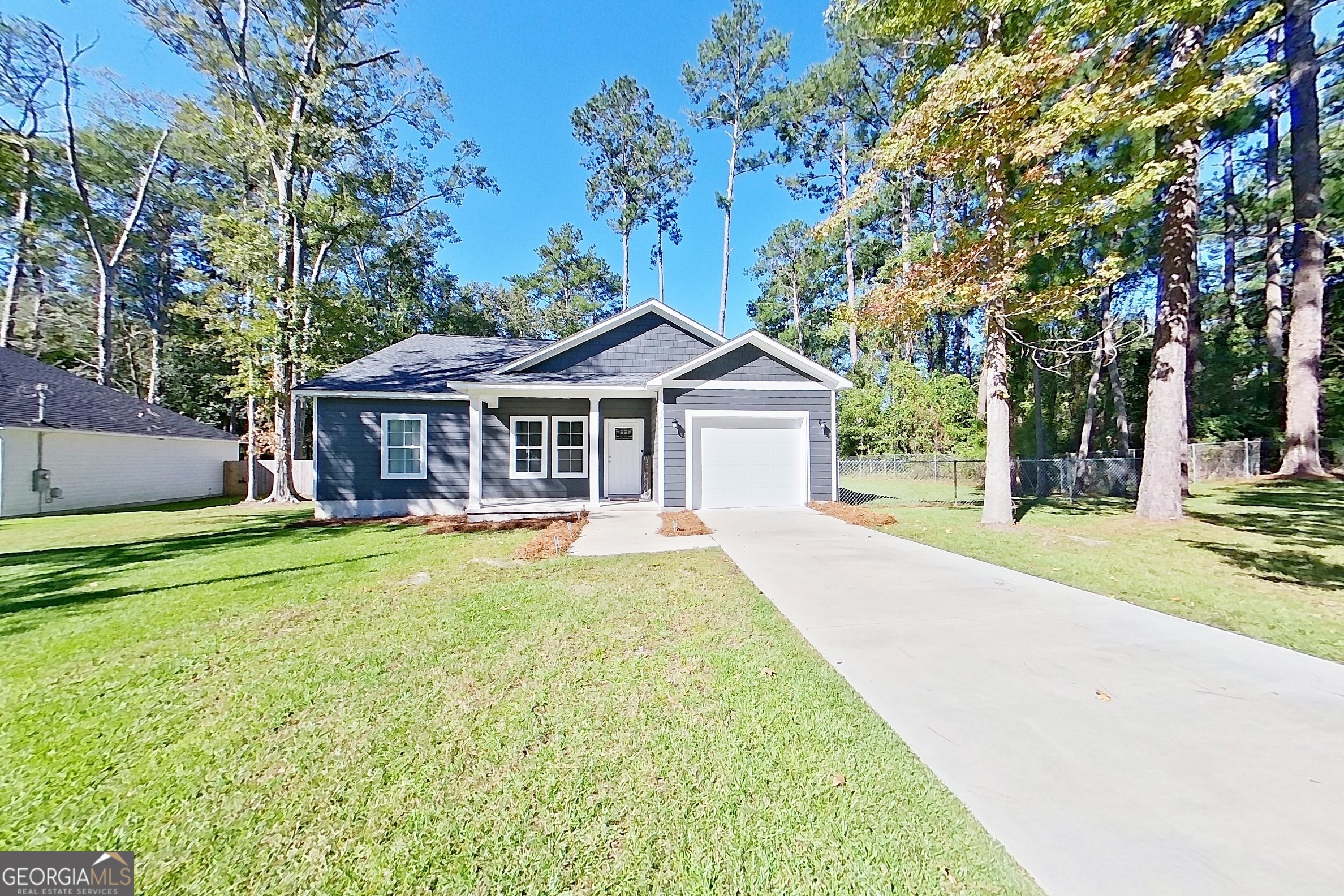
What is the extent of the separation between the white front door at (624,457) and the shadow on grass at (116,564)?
5.86 m

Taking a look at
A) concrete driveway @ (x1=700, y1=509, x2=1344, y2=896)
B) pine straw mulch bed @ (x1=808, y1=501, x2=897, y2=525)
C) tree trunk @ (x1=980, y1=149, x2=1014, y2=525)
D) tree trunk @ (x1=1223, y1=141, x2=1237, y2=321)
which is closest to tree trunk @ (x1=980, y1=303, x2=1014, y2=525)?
tree trunk @ (x1=980, y1=149, x2=1014, y2=525)

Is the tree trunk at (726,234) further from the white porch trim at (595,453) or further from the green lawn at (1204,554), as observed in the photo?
the green lawn at (1204,554)

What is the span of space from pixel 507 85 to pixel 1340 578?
823 inches

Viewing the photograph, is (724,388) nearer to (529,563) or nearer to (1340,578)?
(529,563)

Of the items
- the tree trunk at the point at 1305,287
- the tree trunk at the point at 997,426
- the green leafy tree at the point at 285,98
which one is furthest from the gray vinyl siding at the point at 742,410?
the tree trunk at the point at 1305,287

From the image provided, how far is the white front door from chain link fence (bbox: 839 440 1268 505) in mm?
5379

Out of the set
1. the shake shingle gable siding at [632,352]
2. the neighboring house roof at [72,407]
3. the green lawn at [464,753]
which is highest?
the shake shingle gable siding at [632,352]

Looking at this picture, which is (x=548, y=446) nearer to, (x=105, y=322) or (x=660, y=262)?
(x=660, y=262)

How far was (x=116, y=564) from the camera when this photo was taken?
6.46 metres

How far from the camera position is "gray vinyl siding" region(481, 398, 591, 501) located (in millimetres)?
11719

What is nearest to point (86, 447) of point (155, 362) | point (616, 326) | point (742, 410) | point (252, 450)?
point (252, 450)

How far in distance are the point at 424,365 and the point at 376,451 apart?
273cm

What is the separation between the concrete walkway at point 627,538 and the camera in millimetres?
7000

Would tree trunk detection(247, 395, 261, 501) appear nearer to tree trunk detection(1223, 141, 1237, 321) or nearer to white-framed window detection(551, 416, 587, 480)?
white-framed window detection(551, 416, 587, 480)
